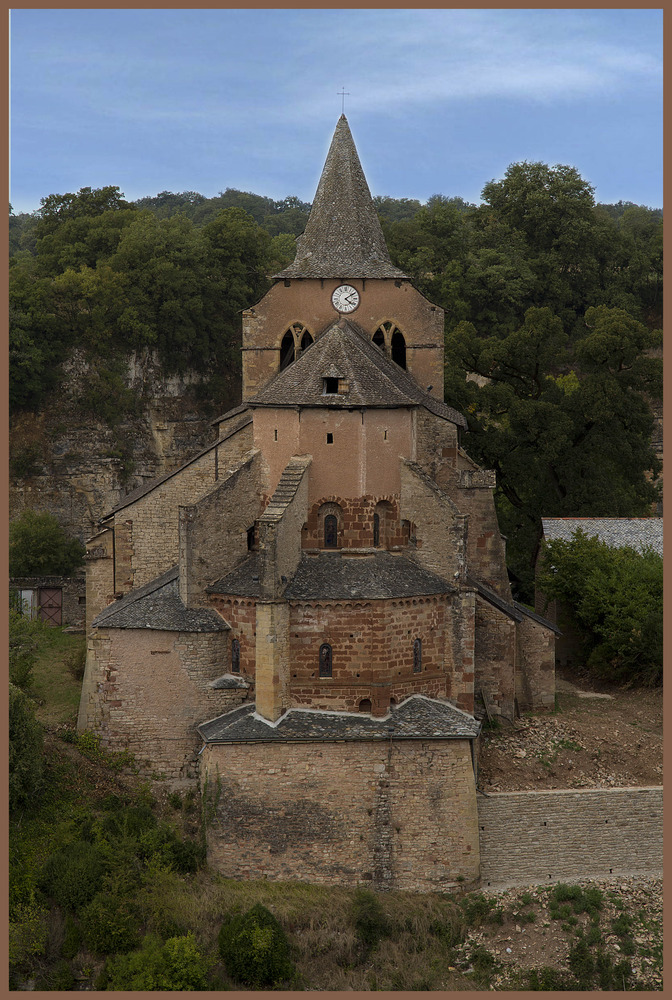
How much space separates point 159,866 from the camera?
97.3ft

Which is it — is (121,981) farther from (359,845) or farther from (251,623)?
(251,623)

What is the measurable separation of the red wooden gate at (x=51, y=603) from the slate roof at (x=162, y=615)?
1870 centimetres

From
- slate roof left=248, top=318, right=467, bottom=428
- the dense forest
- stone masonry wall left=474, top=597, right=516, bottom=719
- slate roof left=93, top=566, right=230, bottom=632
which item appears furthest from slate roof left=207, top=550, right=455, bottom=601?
the dense forest

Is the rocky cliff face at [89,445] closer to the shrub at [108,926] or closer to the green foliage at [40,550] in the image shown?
the green foliage at [40,550]

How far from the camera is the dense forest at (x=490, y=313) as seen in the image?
53.0 metres

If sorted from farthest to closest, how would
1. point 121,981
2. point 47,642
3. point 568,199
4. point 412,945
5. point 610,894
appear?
1. point 568,199
2. point 47,642
3. point 610,894
4. point 412,945
5. point 121,981

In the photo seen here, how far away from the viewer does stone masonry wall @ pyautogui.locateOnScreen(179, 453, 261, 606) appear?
111 feet

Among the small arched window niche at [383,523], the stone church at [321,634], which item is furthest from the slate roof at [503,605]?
the small arched window niche at [383,523]

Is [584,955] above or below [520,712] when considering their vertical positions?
below

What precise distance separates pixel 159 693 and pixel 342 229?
16.8 meters

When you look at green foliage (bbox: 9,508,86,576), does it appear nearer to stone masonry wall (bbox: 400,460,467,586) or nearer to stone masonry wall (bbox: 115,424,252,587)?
stone masonry wall (bbox: 115,424,252,587)

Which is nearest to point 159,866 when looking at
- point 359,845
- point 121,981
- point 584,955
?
point 121,981

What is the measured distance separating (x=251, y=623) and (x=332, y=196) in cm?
1587

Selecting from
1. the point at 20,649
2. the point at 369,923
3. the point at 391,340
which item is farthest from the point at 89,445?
the point at 369,923
